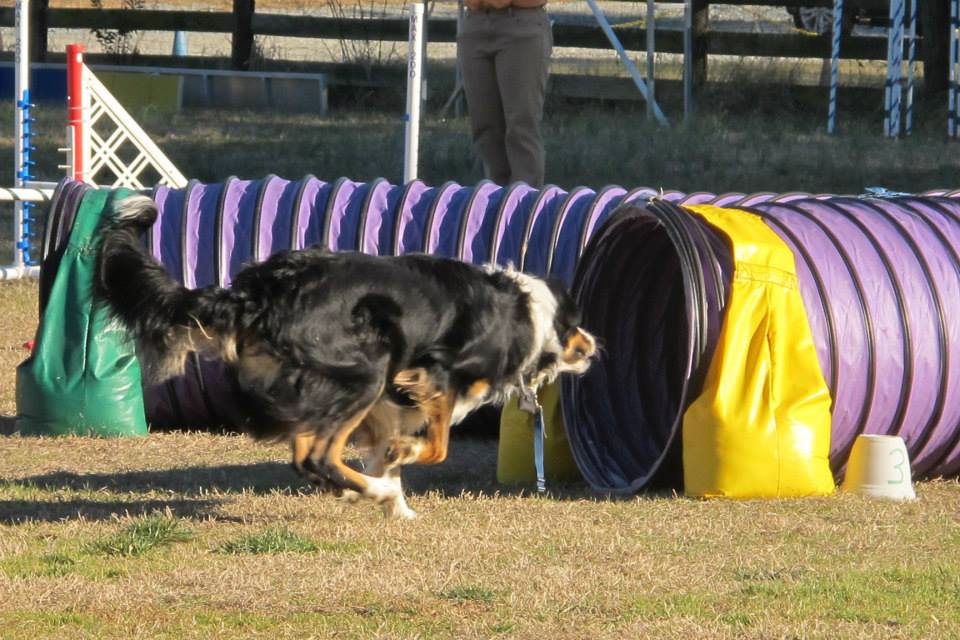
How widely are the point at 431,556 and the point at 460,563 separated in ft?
0.43

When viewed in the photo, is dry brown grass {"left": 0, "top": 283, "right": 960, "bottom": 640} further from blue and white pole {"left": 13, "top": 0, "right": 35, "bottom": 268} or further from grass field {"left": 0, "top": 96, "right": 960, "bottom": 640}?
blue and white pole {"left": 13, "top": 0, "right": 35, "bottom": 268}

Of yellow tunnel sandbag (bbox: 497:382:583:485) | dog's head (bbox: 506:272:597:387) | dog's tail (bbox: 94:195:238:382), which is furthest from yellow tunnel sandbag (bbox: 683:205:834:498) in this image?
dog's tail (bbox: 94:195:238:382)

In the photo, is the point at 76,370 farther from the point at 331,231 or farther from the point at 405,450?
the point at 405,450

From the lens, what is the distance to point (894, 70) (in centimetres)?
1597

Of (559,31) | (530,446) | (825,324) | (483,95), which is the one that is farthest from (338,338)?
(559,31)

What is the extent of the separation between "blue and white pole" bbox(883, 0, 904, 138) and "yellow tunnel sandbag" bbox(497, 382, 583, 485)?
429 inches

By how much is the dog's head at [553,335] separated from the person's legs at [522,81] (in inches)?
169

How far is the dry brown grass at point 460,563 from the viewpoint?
3904mm

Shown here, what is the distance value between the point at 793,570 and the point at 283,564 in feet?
4.82

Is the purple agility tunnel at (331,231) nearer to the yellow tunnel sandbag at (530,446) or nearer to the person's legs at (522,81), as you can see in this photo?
the yellow tunnel sandbag at (530,446)

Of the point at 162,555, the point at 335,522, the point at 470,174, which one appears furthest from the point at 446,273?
the point at 470,174

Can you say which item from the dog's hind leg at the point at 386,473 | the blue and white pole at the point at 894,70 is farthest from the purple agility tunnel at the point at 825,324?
the blue and white pole at the point at 894,70

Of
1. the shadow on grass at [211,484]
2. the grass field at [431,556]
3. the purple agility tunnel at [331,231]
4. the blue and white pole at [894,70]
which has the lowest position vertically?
the shadow on grass at [211,484]

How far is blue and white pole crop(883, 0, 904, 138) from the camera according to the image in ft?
52.1
